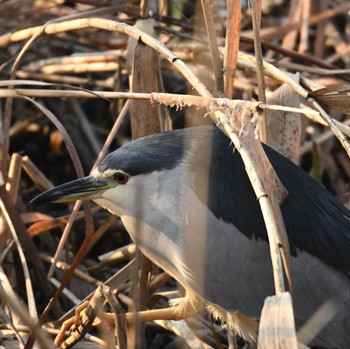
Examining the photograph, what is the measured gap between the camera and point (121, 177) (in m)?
2.46

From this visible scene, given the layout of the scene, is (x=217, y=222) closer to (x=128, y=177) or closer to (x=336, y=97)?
(x=128, y=177)

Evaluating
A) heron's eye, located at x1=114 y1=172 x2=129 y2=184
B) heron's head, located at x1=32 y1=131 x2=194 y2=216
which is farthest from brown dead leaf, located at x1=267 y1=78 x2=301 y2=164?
heron's eye, located at x1=114 y1=172 x2=129 y2=184

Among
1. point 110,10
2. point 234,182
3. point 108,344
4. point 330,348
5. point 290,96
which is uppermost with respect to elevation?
point 110,10

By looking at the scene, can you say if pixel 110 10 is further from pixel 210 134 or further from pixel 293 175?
pixel 293 175

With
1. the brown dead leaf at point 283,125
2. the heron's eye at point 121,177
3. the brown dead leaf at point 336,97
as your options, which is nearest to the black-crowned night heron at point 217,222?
the heron's eye at point 121,177

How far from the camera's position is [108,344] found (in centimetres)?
182

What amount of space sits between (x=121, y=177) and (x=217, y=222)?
0.99 feet

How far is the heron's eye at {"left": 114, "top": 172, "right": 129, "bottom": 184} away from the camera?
2.45m

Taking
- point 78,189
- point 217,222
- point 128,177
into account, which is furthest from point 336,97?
point 78,189

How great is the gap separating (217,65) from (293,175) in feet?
1.32

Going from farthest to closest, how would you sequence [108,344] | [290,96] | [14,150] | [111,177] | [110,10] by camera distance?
[14,150] → [110,10] → [290,96] → [111,177] → [108,344]

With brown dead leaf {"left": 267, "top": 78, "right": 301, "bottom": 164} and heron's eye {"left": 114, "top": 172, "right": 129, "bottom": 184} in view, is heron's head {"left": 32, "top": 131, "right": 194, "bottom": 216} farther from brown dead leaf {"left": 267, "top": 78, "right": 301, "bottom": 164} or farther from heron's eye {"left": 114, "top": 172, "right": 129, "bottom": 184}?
brown dead leaf {"left": 267, "top": 78, "right": 301, "bottom": 164}

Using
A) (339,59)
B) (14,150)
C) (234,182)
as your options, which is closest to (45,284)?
(234,182)

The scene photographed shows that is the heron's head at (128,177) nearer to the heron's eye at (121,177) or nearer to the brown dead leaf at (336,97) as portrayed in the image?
the heron's eye at (121,177)
